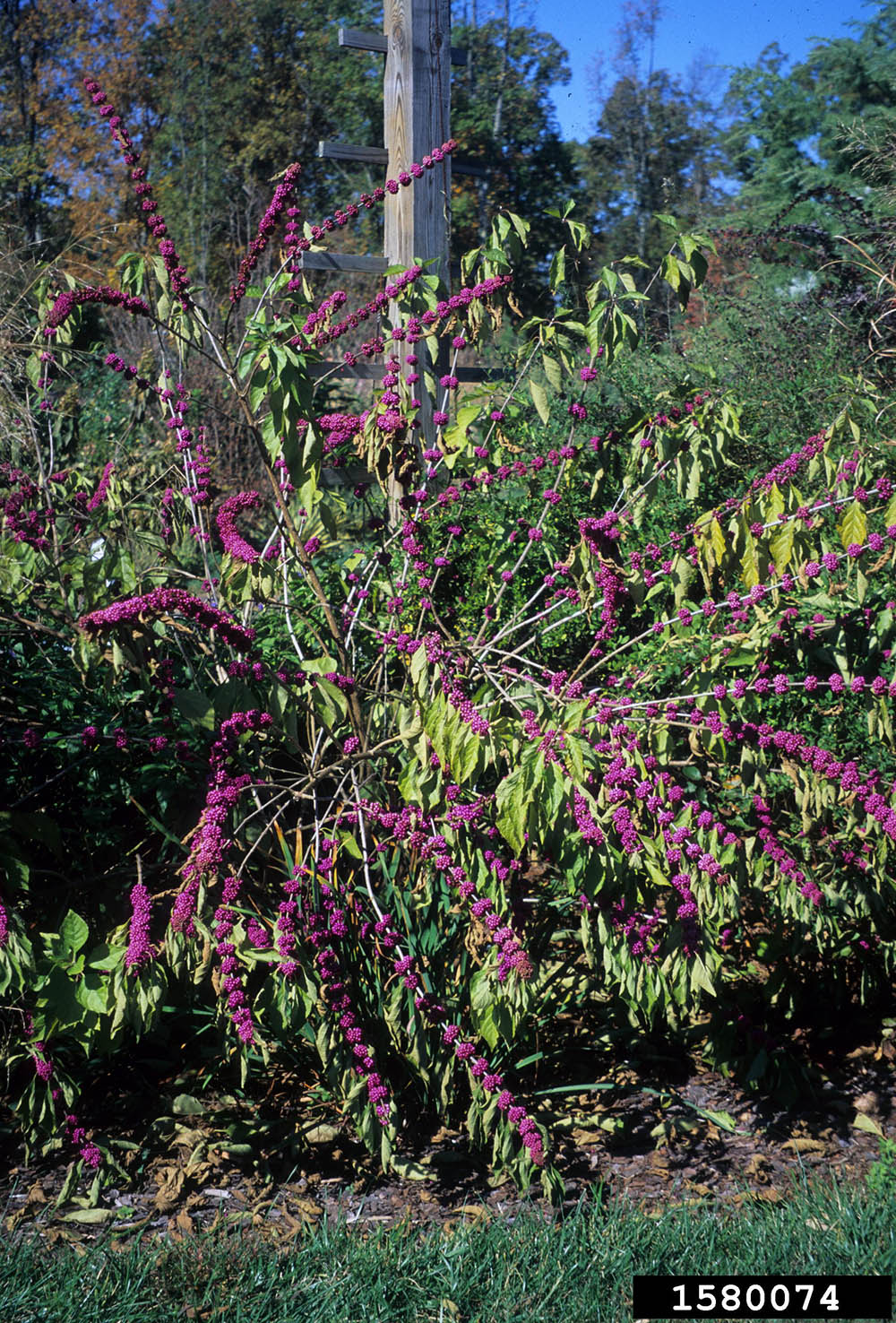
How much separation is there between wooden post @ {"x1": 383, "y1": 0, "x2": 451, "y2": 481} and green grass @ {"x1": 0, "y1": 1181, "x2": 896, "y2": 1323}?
157 inches

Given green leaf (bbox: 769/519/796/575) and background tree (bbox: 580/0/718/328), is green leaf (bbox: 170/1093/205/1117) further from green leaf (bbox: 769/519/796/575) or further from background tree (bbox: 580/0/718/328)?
background tree (bbox: 580/0/718/328)

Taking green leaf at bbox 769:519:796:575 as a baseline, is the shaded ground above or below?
below

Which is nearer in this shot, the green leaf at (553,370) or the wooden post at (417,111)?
the green leaf at (553,370)

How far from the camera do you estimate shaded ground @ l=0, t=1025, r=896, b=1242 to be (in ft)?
8.49

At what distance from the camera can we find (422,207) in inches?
226

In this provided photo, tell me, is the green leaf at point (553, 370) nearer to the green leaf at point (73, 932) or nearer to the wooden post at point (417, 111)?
the green leaf at point (73, 932)

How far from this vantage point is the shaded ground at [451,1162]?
259cm

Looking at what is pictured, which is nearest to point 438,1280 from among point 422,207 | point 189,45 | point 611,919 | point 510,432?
point 611,919

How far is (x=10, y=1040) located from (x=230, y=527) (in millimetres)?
1413

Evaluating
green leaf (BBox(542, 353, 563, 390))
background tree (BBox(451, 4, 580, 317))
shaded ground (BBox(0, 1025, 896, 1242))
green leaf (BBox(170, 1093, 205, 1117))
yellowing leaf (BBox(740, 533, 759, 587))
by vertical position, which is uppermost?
background tree (BBox(451, 4, 580, 317))

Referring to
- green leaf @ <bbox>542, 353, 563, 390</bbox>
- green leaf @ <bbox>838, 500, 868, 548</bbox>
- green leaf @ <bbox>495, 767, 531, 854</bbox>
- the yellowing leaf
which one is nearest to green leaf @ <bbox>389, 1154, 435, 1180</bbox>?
green leaf @ <bbox>495, 767, 531, 854</bbox>

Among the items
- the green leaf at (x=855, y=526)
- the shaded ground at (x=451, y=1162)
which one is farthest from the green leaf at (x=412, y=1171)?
the green leaf at (x=855, y=526)

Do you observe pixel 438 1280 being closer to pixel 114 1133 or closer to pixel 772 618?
pixel 114 1133

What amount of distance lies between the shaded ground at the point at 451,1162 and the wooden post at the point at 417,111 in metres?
3.51
